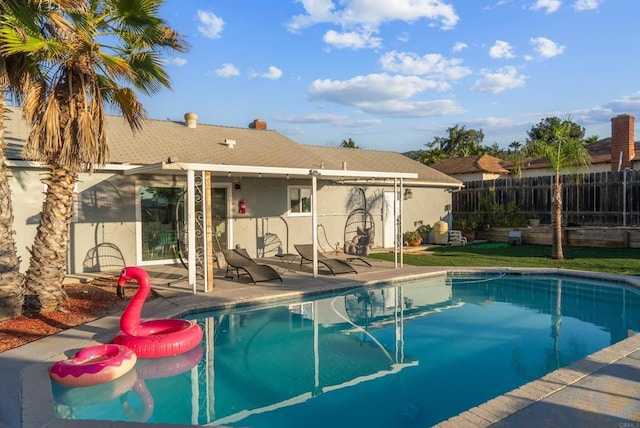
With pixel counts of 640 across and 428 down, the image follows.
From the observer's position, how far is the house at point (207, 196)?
1125 centimetres

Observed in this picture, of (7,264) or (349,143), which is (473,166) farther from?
(7,264)

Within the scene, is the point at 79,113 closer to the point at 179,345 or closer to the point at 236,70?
the point at 179,345

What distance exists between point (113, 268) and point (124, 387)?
25.2 feet

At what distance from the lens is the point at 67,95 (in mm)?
7816

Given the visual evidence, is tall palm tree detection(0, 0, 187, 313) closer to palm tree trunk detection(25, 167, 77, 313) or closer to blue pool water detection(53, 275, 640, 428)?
palm tree trunk detection(25, 167, 77, 313)

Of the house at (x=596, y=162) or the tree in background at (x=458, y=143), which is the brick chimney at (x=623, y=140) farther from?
the tree in background at (x=458, y=143)

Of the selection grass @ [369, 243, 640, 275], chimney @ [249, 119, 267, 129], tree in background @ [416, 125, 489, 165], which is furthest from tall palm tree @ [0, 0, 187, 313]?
tree in background @ [416, 125, 489, 165]

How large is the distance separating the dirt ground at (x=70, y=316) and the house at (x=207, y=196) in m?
1.77

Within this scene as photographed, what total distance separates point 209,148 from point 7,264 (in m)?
8.22

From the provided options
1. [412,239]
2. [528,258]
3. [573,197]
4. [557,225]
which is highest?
[573,197]

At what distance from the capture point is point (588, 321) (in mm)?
8953

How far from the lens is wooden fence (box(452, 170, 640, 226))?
1750 cm

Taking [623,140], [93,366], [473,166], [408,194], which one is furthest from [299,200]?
[473,166]

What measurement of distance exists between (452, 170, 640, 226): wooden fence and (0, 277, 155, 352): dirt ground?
50.5 ft
